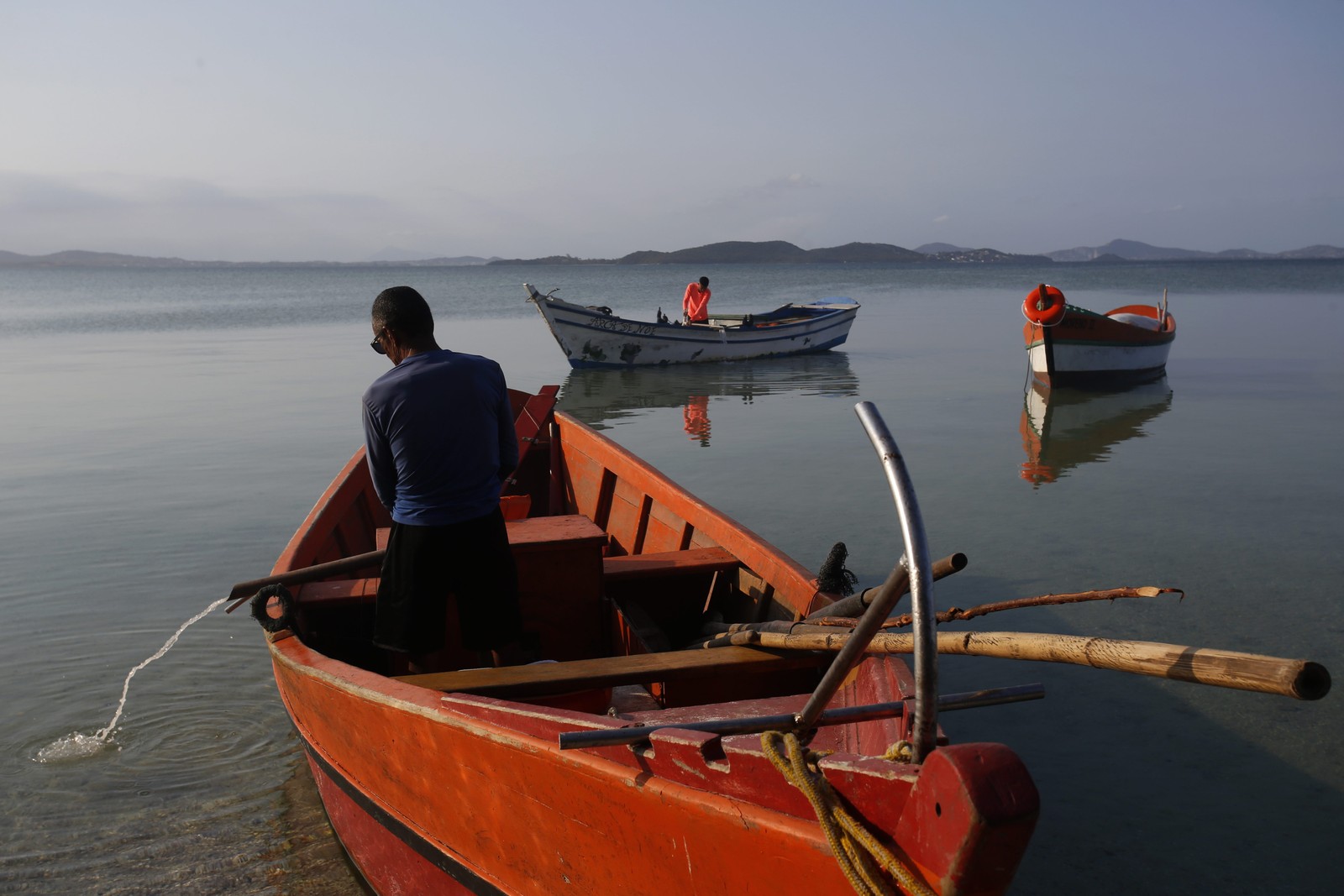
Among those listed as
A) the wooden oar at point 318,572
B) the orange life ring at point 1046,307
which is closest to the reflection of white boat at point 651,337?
the orange life ring at point 1046,307

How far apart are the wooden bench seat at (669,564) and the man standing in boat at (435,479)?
1.05m

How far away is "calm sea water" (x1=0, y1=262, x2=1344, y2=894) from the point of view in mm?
4398

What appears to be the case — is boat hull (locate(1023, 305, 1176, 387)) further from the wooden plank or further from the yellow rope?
the yellow rope

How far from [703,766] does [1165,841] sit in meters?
2.84

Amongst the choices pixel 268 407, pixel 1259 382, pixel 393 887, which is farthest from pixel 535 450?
pixel 1259 382

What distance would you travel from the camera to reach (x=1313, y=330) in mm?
30172

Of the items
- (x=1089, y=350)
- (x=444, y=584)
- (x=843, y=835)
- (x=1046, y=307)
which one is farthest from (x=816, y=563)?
(x=1089, y=350)

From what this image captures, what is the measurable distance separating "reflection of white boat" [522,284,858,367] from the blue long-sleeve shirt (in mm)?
17165

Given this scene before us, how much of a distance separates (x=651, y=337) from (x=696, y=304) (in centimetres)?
173

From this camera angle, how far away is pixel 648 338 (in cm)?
2167

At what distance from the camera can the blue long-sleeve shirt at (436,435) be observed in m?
3.48

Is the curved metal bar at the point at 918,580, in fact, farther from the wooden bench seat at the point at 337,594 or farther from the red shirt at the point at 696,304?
the red shirt at the point at 696,304

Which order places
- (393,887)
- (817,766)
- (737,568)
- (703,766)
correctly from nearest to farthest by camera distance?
(817,766) < (703,766) < (393,887) < (737,568)

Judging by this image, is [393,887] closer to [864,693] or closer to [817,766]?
[864,693]
